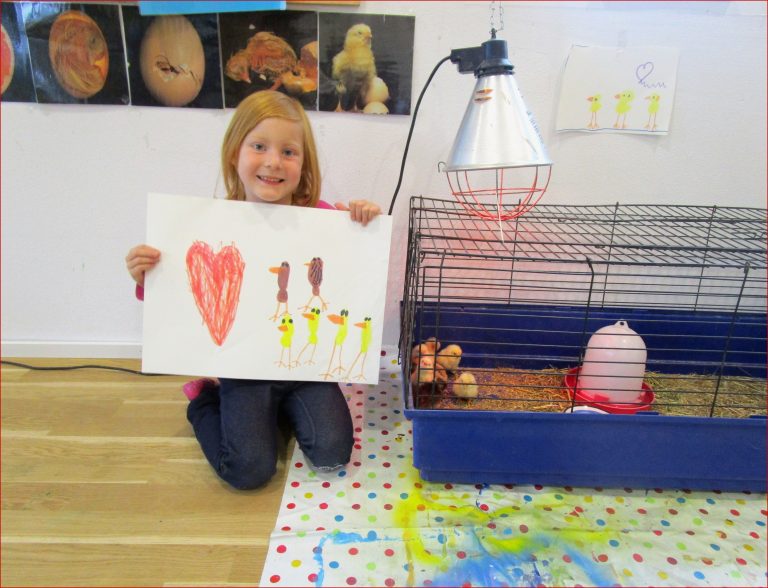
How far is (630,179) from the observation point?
1.27 meters

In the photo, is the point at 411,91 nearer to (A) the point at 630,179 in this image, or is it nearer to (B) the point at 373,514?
(A) the point at 630,179

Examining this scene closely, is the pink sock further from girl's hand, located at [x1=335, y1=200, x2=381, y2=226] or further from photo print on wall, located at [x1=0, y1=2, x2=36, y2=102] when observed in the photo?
photo print on wall, located at [x1=0, y1=2, x2=36, y2=102]

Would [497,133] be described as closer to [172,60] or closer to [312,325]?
[312,325]

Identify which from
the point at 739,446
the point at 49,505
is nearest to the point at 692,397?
the point at 739,446

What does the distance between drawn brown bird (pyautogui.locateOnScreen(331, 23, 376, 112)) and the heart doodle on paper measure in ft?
1.98

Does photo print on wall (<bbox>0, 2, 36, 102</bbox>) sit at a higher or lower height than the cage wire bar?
higher

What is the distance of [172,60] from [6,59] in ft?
1.24

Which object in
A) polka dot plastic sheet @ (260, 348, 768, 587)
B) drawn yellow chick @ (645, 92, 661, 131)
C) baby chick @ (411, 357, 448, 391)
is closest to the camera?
polka dot plastic sheet @ (260, 348, 768, 587)

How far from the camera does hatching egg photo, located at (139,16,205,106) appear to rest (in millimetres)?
1140

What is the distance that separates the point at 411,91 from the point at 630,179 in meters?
0.58

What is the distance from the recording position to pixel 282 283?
95 centimetres

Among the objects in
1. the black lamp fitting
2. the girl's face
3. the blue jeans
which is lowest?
the blue jeans

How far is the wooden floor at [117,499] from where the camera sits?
0.76 metres

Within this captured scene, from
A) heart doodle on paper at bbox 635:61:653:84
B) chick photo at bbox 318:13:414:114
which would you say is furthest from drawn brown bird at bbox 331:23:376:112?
heart doodle on paper at bbox 635:61:653:84
